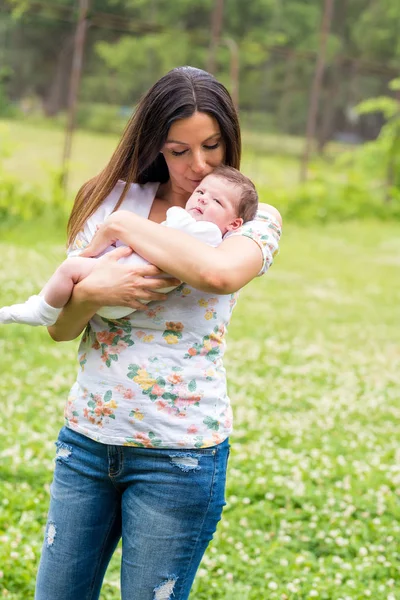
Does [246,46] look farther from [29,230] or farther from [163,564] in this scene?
[163,564]

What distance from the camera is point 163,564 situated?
247cm

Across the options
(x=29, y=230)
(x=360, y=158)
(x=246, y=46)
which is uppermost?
(x=246, y=46)

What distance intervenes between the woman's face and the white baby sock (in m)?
0.55

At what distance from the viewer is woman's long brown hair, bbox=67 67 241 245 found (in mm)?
2568

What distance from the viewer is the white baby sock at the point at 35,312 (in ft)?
8.73

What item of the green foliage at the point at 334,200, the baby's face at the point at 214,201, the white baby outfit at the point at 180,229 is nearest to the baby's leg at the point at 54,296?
the white baby outfit at the point at 180,229

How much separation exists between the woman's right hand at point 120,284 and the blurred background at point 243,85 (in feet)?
37.1

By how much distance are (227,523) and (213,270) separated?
3.00m

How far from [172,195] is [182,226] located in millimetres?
281

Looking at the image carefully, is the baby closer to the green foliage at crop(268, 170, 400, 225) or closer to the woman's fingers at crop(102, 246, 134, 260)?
the woman's fingers at crop(102, 246, 134, 260)

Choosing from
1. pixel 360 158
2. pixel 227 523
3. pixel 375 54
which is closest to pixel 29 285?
pixel 227 523

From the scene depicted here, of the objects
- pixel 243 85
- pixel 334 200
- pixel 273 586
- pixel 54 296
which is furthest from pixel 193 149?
pixel 334 200

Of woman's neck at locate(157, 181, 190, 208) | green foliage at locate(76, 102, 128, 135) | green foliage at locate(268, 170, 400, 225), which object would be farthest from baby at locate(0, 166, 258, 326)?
green foliage at locate(268, 170, 400, 225)

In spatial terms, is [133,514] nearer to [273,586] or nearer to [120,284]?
[120,284]
